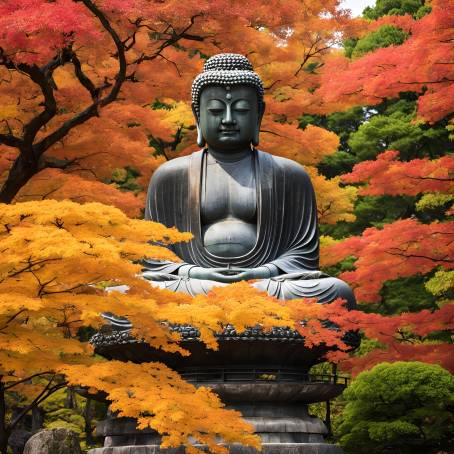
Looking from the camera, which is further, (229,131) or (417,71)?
(417,71)

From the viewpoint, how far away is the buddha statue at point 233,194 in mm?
9914

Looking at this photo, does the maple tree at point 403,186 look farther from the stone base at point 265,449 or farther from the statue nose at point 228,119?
the statue nose at point 228,119

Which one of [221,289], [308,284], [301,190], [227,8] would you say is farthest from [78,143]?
[221,289]

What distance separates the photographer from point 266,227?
33.1 ft

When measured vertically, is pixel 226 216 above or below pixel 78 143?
below

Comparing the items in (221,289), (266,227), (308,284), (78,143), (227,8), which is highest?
(227,8)

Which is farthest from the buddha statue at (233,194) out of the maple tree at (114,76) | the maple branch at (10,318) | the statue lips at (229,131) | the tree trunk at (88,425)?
the tree trunk at (88,425)

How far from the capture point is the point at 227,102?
10297mm

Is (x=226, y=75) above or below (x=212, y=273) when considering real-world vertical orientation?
above

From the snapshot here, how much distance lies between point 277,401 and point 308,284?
1238 millimetres

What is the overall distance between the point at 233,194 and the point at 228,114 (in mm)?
927

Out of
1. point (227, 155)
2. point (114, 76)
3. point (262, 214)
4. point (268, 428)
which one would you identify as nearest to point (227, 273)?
point (262, 214)

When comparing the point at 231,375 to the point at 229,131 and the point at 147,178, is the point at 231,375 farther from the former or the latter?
the point at 147,178

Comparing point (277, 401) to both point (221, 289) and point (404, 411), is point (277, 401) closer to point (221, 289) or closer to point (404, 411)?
point (221, 289)
